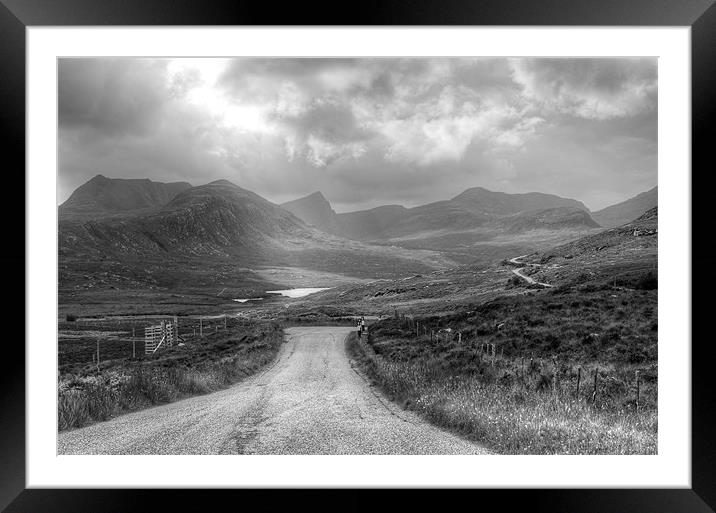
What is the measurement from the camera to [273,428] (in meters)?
9.40

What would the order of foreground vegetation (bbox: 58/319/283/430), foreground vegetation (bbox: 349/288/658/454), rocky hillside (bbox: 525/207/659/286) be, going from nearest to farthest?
foreground vegetation (bbox: 349/288/658/454)
foreground vegetation (bbox: 58/319/283/430)
rocky hillside (bbox: 525/207/659/286)

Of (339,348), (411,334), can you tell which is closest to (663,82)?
(339,348)

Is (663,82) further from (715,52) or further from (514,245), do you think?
(514,245)

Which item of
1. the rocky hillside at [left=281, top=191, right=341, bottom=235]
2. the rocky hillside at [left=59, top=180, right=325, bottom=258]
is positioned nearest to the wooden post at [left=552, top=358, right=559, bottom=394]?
the rocky hillside at [left=59, top=180, right=325, bottom=258]

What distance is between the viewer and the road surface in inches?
320

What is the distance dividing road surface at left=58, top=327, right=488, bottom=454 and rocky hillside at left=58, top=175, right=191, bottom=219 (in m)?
141

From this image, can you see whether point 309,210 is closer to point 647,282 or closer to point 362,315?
point 362,315

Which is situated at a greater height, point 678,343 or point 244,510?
point 678,343

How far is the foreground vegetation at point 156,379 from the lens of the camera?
10.0 meters

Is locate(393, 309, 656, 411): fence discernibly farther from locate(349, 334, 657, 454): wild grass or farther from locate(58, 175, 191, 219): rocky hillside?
locate(58, 175, 191, 219): rocky hillside

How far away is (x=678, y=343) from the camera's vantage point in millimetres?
6707

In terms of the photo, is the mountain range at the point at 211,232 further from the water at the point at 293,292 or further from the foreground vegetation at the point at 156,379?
the foreground vegetation at the point at 156,379

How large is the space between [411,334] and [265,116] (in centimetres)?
2523

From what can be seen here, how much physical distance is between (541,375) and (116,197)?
542 ft
